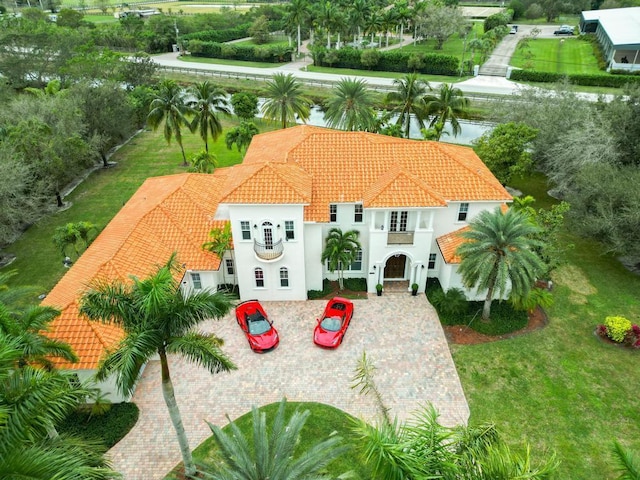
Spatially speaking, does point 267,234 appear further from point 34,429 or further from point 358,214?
point 34,429

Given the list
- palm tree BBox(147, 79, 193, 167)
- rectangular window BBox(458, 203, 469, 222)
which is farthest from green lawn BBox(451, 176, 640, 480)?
palm tree BBox(147, 79, 193, 167)

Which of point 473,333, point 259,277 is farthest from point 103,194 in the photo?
point 473,333

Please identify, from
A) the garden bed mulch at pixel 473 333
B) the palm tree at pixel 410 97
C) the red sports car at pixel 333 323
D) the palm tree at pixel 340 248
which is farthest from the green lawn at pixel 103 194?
the garden bed mulch at pixel 473 333

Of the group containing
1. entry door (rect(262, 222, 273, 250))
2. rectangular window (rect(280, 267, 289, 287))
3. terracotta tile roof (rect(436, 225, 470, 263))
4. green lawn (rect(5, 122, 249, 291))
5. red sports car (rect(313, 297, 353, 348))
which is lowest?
green lawn (rect(5, 122, 249, 291))

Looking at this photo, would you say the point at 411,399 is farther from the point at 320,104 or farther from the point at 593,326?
the point at 320,104

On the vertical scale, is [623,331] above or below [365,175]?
below

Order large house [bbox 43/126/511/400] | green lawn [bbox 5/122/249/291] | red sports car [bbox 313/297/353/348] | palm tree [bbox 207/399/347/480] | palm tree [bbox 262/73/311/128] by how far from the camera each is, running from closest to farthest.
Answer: palm tree [bbox 207/399/347/480] < red sports car [bbox 313/297/353/348] < large house [bbox 43/126/511/400] < green lawn [bbox 5/122/249/291] < palm tree [bbox 262/73/311/128]

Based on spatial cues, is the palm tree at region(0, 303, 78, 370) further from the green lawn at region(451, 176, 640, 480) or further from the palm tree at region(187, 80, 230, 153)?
the palm tree at region(187, 80, 230, 153)
